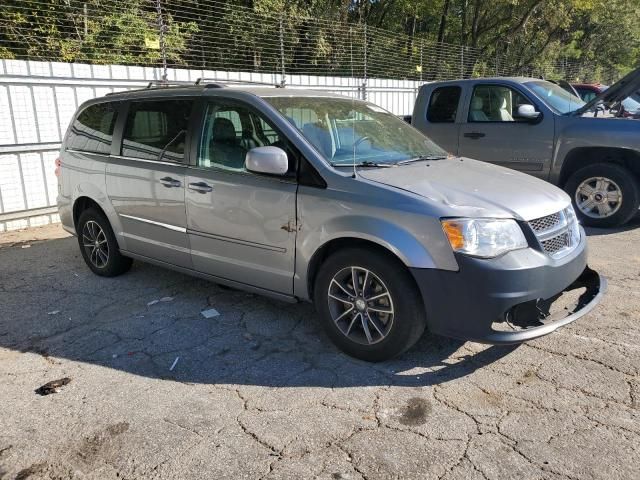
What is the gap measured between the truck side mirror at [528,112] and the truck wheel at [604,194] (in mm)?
910

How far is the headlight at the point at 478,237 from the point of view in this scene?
304 centimetres

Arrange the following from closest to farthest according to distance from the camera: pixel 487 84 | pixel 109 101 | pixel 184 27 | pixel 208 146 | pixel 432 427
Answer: pixel 432 427 → pixel 208 146 → pixel 109 101 → pixel 487 84 → pixel 184 27

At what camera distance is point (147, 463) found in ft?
8.63

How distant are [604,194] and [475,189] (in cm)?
422

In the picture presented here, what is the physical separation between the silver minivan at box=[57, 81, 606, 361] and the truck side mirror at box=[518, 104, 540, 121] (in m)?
2.96

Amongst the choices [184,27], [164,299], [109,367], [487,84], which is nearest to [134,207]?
[164,299]

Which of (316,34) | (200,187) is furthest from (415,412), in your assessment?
(316,34)

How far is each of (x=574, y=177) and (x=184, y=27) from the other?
894 cm

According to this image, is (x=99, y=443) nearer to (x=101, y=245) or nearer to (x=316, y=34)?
(x=101, y=245)

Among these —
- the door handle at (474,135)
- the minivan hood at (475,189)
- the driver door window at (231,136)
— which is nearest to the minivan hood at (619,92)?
the door handle at (474,135)

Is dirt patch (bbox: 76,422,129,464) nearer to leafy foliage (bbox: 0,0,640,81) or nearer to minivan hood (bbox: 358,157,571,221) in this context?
minivan hood (bbox: 358,157,571,221)

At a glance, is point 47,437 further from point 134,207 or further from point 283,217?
point 134,207

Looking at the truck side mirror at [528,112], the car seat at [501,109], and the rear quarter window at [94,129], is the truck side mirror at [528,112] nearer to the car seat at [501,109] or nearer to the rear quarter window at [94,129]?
the car seat at [501,109]

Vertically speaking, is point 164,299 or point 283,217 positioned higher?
point 283,217
